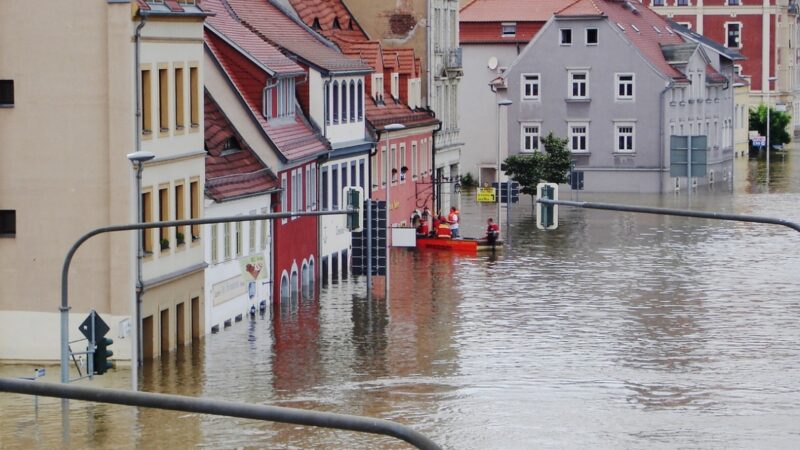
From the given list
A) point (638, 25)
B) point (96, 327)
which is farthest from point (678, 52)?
point (96, 327)

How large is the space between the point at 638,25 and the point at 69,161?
64.7 meters

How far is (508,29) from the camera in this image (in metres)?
103

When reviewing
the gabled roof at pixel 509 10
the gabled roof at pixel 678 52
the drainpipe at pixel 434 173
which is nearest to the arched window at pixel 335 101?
the drainpipe at pixel 434 173

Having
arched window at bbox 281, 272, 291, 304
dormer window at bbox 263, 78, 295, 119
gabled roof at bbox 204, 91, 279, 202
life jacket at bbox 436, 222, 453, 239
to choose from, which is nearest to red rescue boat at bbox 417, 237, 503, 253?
life jacket at bbox 436, 222, 453, 239

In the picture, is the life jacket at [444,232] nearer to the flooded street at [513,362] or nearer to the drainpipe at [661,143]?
the flooded street at [513,362]

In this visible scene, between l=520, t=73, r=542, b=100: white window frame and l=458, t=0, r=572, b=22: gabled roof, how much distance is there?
932cm

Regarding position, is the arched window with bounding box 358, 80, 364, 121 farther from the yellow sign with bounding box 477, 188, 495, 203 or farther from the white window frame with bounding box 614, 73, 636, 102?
the white window frame with bounding box 614, 73, 636, 102

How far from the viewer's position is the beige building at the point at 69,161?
125ft

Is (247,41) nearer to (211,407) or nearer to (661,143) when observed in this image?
(661,143)

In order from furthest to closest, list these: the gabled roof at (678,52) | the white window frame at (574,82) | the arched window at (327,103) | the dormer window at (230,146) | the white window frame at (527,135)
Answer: the gabled roof at (678,52)
the white window frame at (527,135)
the white window frame at (574,82)
the arched window at (327,103)
the dormer window at (230,146)

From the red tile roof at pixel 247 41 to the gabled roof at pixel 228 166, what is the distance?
3.02 m

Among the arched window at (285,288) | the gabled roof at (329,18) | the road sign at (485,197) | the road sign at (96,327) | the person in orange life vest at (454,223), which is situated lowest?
the arched window at (285,288)

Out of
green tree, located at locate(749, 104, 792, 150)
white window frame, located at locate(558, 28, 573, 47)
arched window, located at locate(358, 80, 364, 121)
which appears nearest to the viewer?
arched window, located at locate(358, 80, 364, 121)

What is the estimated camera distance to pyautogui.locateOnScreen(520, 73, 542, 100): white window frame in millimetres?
93750
